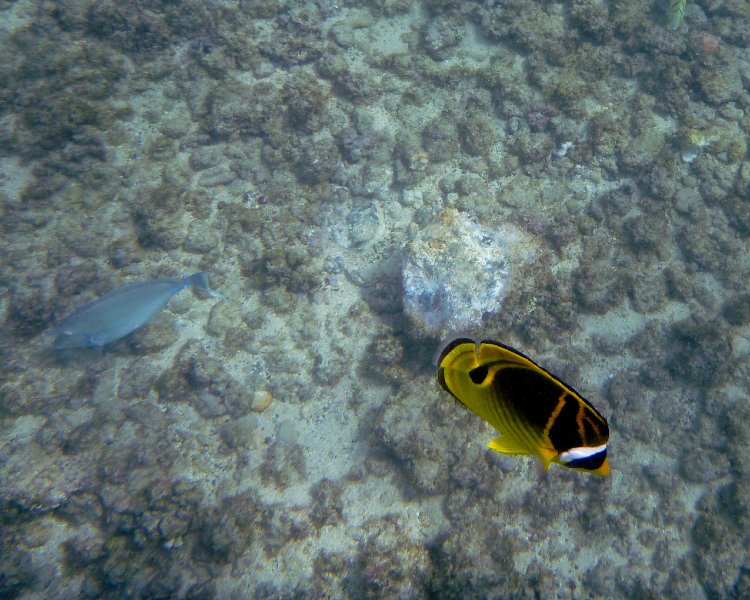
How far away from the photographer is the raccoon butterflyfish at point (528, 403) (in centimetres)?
136

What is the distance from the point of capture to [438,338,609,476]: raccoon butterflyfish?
1.36 m

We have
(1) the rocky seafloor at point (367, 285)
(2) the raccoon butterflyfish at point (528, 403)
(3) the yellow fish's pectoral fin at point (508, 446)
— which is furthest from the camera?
(1) the rocky seafloor at point (367, 285)

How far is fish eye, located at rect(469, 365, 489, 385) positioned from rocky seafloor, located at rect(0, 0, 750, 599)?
3699mm

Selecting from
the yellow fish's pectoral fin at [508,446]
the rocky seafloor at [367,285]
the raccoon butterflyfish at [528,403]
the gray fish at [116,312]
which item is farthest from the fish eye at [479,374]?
the gray fish at [116,312]

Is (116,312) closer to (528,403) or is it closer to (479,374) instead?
(479,374)

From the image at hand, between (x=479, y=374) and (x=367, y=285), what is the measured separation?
5282 millimetres

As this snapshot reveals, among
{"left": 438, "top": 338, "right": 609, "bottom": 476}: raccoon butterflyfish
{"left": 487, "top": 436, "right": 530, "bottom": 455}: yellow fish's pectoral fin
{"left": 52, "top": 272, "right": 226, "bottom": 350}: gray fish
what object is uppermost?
{"left": 438, "top": 338, "right": 609, "bottom": 476}: raccoon butterflyfish

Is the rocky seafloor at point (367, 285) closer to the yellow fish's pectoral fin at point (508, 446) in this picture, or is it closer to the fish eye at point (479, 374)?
the yellow fish's pectoral fin at point (508, 446)

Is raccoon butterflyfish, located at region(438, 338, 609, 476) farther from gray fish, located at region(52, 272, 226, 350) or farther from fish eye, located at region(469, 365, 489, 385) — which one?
gray fish, located at region(52, 272, 226, 350)

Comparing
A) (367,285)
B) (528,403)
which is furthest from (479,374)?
(367,285)

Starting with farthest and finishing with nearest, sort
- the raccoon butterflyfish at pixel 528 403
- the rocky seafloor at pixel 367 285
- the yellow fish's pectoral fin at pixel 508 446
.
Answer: the rocky seafloor at pixel 367 285, the yellow fish's pectoral fin at pixel 508 446, the raccoon butterflyfish at pixel 528 403

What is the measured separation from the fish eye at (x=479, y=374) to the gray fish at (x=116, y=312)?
522 cm

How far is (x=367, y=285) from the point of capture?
6.64 metres

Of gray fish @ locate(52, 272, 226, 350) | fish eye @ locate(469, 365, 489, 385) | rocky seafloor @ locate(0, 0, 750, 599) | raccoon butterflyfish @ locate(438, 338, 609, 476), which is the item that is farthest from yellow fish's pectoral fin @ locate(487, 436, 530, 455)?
gray fish @ locate(52, 272, 226, 350)
